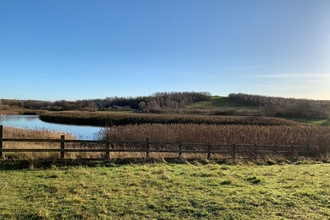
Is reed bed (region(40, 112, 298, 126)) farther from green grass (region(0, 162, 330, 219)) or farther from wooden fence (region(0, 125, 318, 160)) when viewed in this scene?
green grass (region(0, 162, 330, 219))

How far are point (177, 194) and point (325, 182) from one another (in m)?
5.39

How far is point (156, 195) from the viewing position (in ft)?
22.2

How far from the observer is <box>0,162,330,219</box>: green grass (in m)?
5.60

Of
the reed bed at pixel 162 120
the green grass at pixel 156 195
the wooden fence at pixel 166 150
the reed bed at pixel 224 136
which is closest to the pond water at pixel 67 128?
the reed bed at pixel 162 120

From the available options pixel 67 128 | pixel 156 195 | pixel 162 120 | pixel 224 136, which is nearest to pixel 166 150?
pixel 156 195

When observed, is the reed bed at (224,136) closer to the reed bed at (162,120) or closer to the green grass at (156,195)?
the green grass at (156,195)

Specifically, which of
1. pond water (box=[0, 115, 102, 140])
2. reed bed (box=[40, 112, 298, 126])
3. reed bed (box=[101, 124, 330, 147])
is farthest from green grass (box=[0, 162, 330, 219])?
reed bed (box=[40, 112, 298, 126])

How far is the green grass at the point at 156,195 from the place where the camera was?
18.4ft

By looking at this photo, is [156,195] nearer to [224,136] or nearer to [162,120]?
[224,136]

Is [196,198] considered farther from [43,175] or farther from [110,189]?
[43,175]

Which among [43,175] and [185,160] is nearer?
[43,175]

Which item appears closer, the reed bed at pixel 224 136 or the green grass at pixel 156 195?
the green grass at pixel 156 195

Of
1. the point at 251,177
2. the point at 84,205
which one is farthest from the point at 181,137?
the point at 84,205

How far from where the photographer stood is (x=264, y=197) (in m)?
6.86
